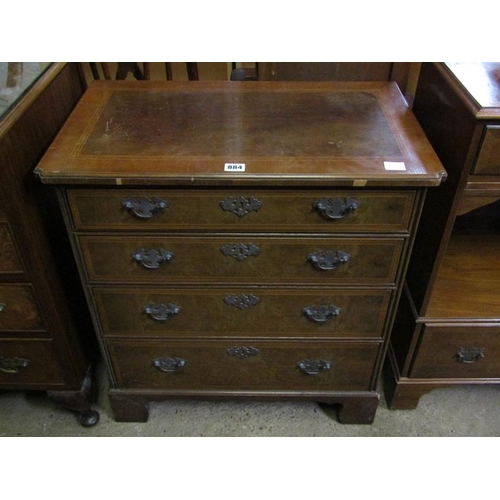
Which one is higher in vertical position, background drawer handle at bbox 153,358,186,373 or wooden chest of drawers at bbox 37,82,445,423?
wooden chest of drawers at bbox 37,82,445,423

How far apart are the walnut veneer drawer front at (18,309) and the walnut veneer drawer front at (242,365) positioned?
21 centimetres

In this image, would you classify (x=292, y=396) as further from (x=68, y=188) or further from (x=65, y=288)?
(x=68, y=188)

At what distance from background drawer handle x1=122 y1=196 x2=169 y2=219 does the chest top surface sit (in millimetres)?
55

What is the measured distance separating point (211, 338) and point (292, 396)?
341 mm

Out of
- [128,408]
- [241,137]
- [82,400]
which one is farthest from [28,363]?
[241,137]

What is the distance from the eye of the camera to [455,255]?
→ 1428 millimetres

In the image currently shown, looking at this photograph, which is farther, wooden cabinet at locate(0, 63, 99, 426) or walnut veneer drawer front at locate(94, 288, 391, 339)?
walnut veneer drawer front at locate(94, 288, 391, 339)

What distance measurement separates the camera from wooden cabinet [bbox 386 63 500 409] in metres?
0.99

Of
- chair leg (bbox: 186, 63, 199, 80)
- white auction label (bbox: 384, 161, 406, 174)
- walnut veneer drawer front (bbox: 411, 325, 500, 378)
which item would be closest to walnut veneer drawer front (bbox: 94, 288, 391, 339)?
walnut veneer drawer front (bbox: 411, 325, 500, 378)

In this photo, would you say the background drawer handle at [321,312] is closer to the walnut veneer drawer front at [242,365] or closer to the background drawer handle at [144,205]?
the walnut veneer drawer front at [242,365]

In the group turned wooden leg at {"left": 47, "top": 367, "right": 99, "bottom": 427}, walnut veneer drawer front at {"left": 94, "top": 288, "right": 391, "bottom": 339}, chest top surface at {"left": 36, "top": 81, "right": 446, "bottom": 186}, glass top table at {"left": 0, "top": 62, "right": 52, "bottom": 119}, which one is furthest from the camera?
turned wooden leg at {"left": 47, "top": 367, "right": 99, "bottom": 427}

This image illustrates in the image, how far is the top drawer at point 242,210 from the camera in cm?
97

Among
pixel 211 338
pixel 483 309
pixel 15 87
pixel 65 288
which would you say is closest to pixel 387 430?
pixel 483 309

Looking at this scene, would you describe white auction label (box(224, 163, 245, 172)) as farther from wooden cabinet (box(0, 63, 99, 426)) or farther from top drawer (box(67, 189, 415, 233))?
wooden cabinet (box(0, 63, 99, 426))
